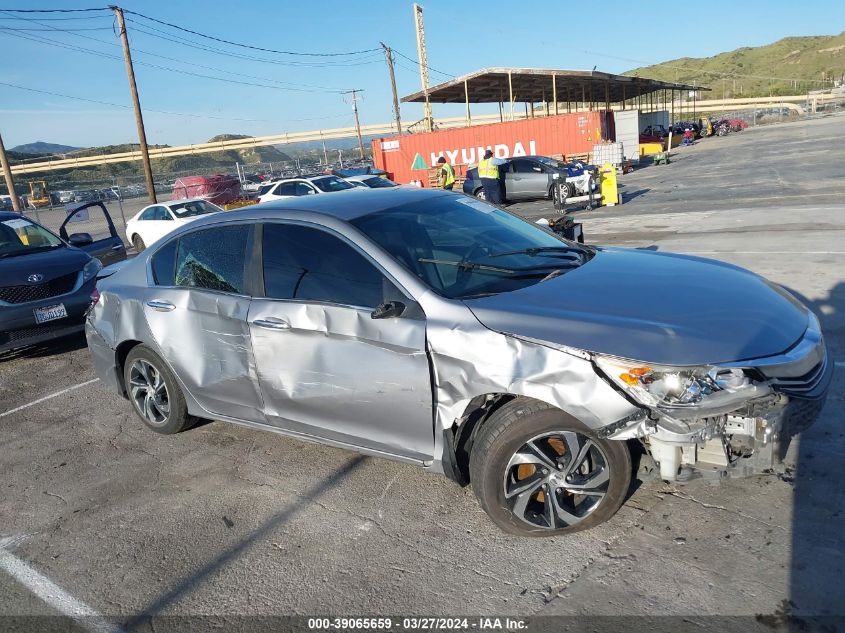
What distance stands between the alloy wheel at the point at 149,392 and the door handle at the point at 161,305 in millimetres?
457

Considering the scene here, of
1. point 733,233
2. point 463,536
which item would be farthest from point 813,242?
point 463,536

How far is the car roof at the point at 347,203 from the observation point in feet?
12.7

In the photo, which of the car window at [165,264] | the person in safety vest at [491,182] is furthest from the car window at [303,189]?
the car window at [165,264]

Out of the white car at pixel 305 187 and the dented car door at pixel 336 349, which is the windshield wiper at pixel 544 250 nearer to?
the dented car door at pixel 336 349

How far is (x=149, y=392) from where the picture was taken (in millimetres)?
4816

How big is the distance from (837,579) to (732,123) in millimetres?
61434

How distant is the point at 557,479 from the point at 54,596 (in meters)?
2.49

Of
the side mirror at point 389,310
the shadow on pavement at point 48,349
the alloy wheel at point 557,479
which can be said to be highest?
the side mirror at point 389,310

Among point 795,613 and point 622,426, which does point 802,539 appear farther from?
point 622,426

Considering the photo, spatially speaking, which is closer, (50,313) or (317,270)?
(317,270)

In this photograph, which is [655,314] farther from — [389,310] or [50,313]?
[50,313]

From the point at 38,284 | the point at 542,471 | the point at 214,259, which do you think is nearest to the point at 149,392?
the point at 214,259

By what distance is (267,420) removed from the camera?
399cm

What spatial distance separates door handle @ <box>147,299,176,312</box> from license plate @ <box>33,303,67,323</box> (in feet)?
11.3
